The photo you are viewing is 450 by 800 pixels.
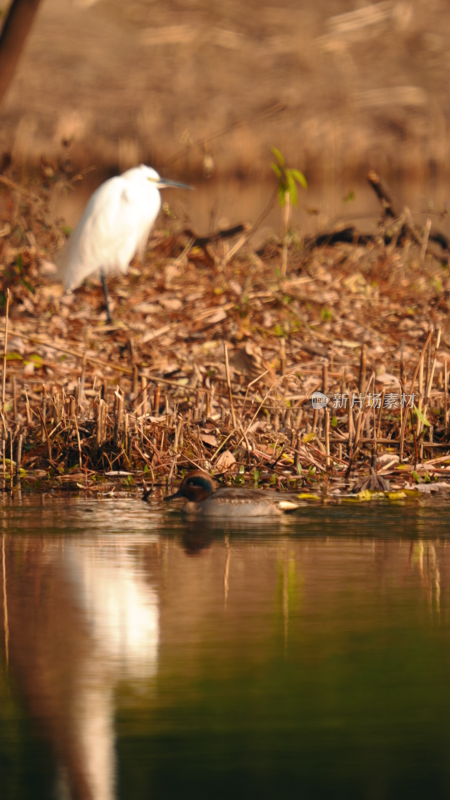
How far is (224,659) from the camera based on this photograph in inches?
154

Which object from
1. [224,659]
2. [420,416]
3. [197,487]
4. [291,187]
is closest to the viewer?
[224,659]

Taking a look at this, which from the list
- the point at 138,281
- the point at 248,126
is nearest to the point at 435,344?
the point at 138,281

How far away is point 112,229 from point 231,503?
6013mm

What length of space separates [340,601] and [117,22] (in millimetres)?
36209

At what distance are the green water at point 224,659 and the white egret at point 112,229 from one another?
5.68 meters

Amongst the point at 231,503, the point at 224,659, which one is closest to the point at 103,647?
the point at 224,659

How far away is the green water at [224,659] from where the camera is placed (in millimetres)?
A: 3096

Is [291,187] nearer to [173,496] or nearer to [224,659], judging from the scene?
[173,496]

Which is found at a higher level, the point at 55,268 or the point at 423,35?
the point at 423,35

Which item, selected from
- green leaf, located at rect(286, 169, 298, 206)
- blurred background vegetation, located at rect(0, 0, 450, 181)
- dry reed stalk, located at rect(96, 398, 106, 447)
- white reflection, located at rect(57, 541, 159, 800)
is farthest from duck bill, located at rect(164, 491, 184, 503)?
blurred background vegetation, located at rect(0, 0, 450, 181)

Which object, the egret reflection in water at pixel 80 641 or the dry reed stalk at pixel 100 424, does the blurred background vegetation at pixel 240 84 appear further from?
the egret reflection in water at pixel 80 641

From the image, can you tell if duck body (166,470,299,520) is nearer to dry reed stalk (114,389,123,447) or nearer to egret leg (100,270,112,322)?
dry reed stalk (114,389,123,447)

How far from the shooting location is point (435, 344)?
881 centimetres

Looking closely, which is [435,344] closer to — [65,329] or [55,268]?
[65,329]
